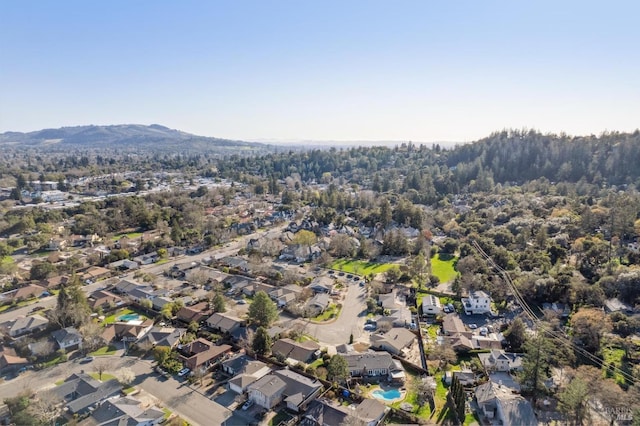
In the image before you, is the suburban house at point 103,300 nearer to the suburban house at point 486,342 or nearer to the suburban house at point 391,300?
the suburban house at point 391,300

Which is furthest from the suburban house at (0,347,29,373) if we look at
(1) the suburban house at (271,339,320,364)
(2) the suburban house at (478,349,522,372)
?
(2) the suburban house at (478,349,522,372)

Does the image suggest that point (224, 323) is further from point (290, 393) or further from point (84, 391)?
point (84, 391)

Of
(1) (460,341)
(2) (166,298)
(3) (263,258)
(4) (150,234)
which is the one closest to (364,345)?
(1) (460,341)

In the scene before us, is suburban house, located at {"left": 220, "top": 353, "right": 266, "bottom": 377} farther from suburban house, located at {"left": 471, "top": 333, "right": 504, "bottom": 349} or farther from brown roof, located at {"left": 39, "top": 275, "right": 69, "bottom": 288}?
brown roof, located at {"left": 39, "top": 275, "right": 69, "bottom": 288}

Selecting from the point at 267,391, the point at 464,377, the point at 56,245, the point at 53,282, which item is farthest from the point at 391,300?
the point at 56,245

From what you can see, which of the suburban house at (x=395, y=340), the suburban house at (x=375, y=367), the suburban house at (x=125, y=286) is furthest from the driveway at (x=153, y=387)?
the suburban house at (x=125, y=286)

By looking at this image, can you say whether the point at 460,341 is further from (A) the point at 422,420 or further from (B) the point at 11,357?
(B) the point at 11,357

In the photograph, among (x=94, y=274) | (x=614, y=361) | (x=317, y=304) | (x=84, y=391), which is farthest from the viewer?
(x=94, y=274)
